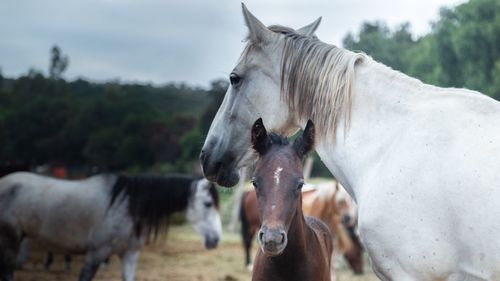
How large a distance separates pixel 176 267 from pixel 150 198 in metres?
3.05

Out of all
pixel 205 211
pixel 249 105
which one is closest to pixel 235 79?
pixel 249 105

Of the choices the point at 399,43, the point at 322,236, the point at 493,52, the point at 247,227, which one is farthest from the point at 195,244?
the point at 399,43

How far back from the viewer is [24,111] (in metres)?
22.0

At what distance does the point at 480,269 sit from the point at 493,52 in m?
19.1

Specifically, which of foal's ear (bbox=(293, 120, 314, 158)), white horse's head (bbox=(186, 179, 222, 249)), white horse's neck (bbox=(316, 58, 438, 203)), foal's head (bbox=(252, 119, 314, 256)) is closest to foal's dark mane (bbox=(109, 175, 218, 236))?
white horse's head (bbox=(186, 179, 222, 249))

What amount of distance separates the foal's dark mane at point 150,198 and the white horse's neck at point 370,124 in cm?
437

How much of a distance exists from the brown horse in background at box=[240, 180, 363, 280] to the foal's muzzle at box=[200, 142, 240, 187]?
5964 millimetres

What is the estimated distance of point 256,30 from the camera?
124 inches

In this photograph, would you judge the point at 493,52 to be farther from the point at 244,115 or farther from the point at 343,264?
the point at 244,115

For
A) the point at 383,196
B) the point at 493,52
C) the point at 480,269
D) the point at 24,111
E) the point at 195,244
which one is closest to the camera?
the point at 480,269

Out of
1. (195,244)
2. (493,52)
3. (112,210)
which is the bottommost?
(195,244)

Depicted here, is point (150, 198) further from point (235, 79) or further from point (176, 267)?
point (235, 79)

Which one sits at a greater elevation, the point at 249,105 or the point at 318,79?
the point at 318,79

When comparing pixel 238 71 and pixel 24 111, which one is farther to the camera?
pixel 24 111
